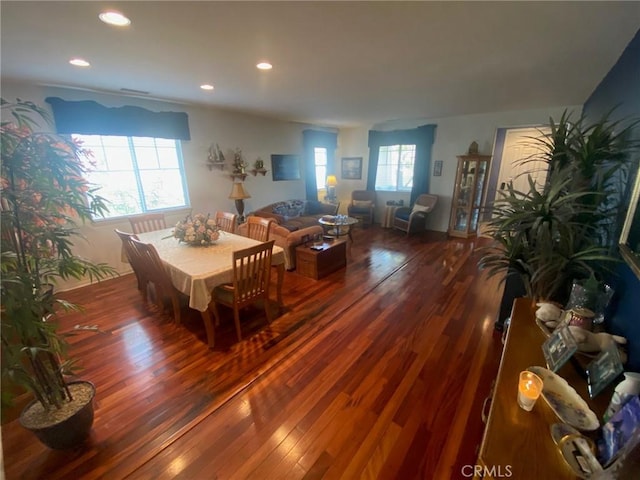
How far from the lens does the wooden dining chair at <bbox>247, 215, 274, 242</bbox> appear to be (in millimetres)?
3133

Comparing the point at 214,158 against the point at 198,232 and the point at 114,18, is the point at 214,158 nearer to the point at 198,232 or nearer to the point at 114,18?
the point at 198,232

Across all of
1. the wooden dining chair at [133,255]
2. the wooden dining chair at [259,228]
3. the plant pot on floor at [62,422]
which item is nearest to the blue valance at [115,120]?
the wooden dining chair at [133,255]

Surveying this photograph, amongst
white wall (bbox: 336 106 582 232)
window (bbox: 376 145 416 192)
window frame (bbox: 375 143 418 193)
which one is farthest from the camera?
window (bbox: 376 145 416 192)

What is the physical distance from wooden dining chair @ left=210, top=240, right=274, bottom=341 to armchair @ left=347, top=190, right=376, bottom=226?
4.26 metres

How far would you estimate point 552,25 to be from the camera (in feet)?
5.55

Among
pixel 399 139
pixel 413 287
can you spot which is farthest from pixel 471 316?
pixel 399 139

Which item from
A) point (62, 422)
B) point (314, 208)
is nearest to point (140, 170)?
point (314, 208)

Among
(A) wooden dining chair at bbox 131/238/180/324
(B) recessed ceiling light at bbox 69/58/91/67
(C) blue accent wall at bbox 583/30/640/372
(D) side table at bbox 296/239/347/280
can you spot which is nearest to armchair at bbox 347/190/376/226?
(D) side table at bbox 296/239/347/280

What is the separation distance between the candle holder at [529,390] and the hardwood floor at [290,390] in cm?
70

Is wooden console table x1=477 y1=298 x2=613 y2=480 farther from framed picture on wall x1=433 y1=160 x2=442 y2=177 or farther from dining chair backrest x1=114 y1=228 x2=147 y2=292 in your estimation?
framed picture on wall x1=433 y1=160 x2=442 y2=177

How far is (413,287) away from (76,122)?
4577mm

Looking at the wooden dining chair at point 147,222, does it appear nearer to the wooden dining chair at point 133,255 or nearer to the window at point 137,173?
the window at point 137,173

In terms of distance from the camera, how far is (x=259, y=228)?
3.24 meters

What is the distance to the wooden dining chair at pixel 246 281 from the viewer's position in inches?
86.0
